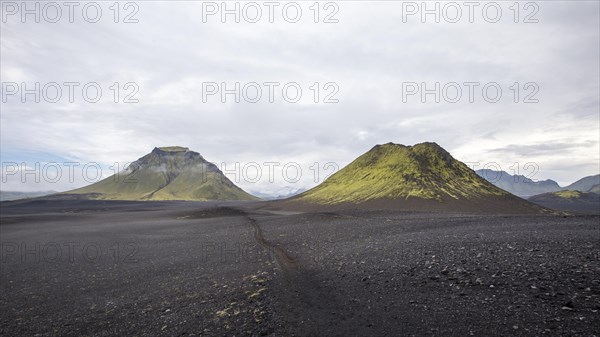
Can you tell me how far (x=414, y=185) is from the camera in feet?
196

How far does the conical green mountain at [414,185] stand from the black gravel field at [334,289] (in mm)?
34204

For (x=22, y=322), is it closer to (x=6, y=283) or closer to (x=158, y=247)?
(x=6, y=283)

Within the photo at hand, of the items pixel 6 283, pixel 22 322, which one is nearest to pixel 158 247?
pixel 6 283

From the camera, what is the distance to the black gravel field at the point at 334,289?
26.6 feet

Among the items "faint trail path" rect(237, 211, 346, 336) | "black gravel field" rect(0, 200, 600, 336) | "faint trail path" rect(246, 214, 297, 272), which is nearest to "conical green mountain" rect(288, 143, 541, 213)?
"faint trail path" rect(246, 214, 297, 272)

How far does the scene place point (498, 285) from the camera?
9.57 m

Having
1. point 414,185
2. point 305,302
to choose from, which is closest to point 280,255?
point 305,302

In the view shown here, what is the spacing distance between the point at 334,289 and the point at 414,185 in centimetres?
5264

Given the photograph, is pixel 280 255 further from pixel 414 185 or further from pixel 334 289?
pixel 414 185

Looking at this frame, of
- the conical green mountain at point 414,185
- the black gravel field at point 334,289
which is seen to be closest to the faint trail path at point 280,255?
the black gravel field at point 334,289

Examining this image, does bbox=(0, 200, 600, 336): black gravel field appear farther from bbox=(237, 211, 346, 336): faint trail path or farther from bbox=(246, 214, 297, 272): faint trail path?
bbox=(246, 214, 297, 272): faint trail path

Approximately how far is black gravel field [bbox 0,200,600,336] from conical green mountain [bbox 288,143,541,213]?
34204mm

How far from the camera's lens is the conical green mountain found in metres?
51.9

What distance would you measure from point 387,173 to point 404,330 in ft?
212
